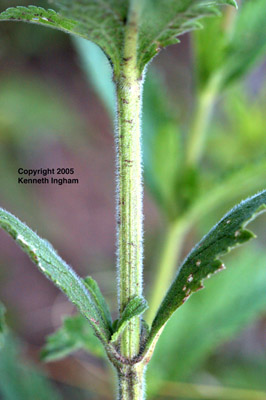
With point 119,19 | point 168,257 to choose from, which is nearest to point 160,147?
point 168,257

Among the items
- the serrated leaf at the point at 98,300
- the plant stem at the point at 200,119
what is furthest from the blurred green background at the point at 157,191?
the serrated leaf at the point at 98,300

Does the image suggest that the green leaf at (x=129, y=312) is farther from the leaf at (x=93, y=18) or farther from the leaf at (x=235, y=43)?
the leaf at (x=235, y=43)

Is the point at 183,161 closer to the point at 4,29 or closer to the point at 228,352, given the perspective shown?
the point at 228,352

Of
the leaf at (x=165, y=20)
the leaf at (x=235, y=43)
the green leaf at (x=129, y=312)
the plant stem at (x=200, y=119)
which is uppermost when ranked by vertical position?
the leaf at (x=235, y=43)

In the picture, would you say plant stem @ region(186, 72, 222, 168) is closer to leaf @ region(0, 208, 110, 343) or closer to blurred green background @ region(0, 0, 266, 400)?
blurred green background @ region(0, 0, 266, 400)

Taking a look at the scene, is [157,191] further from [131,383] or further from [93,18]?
[93,18]

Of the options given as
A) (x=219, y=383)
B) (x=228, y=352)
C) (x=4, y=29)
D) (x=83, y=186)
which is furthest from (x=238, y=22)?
(x=83, y=186)

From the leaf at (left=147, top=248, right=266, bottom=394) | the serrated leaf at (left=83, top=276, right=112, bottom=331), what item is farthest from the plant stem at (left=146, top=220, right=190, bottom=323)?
the serrated leaf at (left=83, top=276, right=112, bottom=331)
